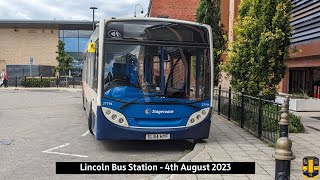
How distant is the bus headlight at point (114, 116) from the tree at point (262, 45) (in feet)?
17.4

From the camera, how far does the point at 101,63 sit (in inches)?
331

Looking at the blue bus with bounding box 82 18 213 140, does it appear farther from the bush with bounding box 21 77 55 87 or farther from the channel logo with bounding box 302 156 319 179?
the bush with bounding box 21 77 55 87

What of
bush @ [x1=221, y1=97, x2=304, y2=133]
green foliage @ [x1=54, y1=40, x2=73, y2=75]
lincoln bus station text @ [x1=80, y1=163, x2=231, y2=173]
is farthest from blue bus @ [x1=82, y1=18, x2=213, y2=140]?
green foliage @ [x1=54, y1=40, x2=73, y2=75]

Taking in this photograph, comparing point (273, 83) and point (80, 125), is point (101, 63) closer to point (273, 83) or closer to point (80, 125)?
point (80, 125)

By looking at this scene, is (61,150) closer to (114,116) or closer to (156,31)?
(114,116)

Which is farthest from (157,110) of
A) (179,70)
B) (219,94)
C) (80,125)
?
(219,94)

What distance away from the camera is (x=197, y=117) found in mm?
8922

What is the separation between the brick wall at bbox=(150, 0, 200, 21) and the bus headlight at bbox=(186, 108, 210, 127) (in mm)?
46303

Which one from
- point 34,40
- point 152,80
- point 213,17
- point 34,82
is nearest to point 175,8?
point 34,40

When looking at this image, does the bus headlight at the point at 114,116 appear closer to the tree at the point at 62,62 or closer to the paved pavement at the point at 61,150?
the paved pavement at the point at 61,150

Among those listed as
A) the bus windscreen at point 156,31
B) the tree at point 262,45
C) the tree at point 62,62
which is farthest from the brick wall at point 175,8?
the bus windscreen at point 156,31

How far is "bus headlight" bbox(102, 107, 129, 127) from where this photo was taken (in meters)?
8.37

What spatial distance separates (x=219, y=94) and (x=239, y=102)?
350 cm

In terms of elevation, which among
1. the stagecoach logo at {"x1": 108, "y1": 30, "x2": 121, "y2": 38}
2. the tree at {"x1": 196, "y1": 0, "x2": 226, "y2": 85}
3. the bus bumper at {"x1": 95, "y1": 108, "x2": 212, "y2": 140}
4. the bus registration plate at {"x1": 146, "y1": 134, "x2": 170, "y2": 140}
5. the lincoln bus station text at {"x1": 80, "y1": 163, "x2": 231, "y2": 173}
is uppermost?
the tree at {"x1": 196, "y1": 0, "x2": 226, "y2": 85}
